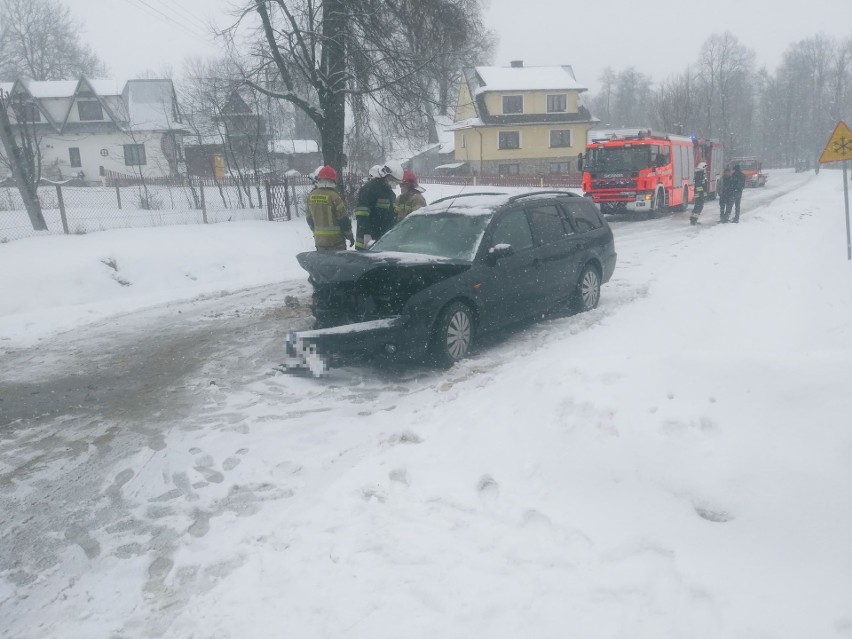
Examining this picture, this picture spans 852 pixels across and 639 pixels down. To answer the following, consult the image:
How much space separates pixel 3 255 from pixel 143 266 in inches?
91.2

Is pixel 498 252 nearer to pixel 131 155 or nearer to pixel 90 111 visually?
pixel 131 155

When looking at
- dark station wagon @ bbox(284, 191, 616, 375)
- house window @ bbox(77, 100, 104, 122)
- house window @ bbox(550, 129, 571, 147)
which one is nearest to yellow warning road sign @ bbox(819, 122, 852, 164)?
dark station wagon @ bbox(284, 191, 616, 375)

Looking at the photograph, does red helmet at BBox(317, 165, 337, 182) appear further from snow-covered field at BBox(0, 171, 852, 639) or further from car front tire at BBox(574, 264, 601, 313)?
car front tire at BBox(574, 264, 601, 313)

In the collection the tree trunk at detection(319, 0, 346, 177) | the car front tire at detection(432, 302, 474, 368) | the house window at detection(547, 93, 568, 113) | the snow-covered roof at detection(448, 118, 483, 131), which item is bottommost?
the car front tire at detection(432, 302, 474, 368)

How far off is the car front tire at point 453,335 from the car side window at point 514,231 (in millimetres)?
962

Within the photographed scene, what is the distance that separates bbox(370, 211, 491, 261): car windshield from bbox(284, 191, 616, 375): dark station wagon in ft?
0.04

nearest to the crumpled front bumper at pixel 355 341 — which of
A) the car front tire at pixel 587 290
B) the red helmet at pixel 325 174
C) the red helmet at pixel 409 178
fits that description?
the red helmet at pixel 325 174

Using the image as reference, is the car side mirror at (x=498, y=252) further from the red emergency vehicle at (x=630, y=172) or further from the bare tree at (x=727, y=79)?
the bare tree at (x=727, y=79)

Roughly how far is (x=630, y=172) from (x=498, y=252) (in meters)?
16.2

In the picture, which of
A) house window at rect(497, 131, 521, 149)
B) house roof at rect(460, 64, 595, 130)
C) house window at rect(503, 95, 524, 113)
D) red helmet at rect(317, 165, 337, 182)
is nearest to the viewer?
red helmet at rect(317, 165, 337, 182)

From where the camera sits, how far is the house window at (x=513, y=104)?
51.3m

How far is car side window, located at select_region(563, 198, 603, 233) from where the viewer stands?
8.57m

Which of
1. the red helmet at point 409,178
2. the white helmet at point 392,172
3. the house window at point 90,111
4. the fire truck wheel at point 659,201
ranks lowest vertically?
→ the fire truck wheel at point 659,201

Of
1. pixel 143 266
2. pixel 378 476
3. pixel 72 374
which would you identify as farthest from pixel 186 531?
pixel 143 266
